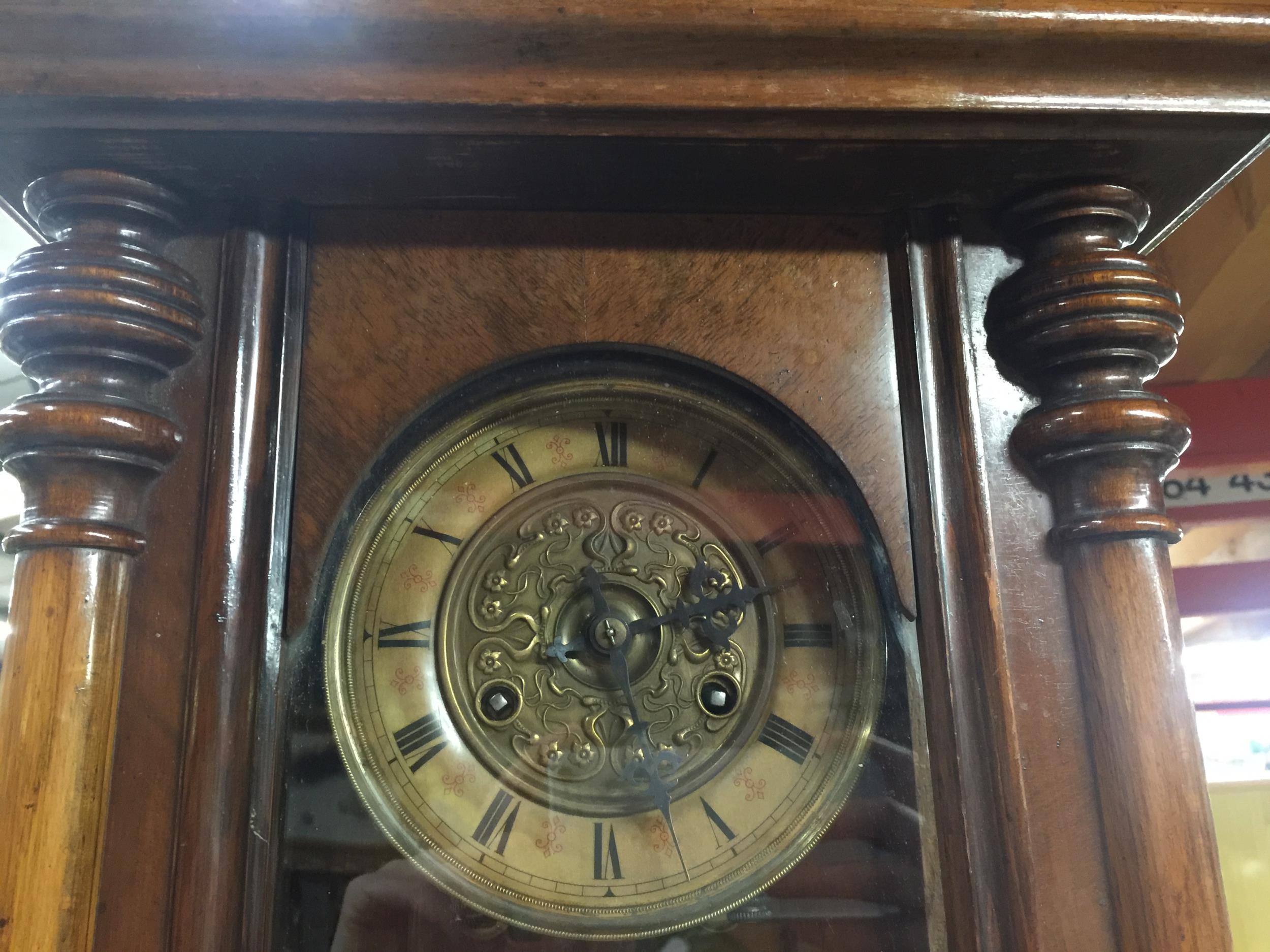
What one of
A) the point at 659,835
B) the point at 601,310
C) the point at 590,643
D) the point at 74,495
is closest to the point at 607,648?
the point at 590,643

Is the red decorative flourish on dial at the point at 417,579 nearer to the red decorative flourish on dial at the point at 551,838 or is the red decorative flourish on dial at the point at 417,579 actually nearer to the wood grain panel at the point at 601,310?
the wood grain panel at the point at 601,310

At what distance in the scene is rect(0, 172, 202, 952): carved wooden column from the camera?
1.80ft

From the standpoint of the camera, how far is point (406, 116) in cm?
58

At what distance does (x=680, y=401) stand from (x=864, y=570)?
0.18 meters

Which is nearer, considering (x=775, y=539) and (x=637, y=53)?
(x=637, y=53)

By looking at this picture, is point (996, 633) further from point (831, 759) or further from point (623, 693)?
point (623, 693)

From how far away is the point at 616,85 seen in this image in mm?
570

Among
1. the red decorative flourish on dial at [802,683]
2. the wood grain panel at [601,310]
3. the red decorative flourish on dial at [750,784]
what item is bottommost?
the red decorative flourish on dial at [750,784]

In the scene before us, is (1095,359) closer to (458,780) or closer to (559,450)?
(559,450)

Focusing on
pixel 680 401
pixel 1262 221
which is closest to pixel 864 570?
pixel 680 401

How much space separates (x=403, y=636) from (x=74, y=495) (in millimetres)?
223

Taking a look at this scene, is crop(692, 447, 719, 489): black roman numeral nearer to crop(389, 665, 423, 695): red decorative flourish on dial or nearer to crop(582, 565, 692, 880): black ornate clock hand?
crop(582, 565, 692, 880): black ornate clock hand

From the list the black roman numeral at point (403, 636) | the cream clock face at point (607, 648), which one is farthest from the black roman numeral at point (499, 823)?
the black roman numeral at point (403, 636)

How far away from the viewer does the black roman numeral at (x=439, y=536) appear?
0.67 metres
